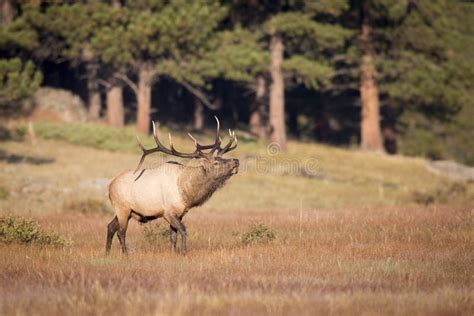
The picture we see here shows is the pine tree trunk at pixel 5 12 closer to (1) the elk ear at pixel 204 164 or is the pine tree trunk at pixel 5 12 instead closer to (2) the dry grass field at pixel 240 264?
(2) the dry grass field at pixel 240 264

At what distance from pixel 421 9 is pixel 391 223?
29.6 meters

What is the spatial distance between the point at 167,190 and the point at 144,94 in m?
25.8

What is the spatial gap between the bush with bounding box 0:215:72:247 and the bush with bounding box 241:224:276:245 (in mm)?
2874

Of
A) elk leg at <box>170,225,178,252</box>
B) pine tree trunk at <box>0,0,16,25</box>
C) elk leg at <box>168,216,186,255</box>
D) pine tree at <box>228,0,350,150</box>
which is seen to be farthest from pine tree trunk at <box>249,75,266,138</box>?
elk leg at <box>168,216,186,255</box>

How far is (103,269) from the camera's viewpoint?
34.3ft

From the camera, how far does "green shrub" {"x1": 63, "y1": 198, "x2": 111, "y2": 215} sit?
21.1 m

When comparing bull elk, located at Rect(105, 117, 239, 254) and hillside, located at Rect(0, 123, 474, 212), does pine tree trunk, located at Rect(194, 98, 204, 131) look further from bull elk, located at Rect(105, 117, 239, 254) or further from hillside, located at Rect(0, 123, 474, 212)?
bull elk, located at Rect(105, 117, 239, 254)

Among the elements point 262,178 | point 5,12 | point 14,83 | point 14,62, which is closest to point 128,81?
point 5,12

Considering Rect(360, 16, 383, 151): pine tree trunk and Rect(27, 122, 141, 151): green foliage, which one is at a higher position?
Rect(360, 16, 383, 151): pine tree trunk

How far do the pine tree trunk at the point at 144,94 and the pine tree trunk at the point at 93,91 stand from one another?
9.96 feet

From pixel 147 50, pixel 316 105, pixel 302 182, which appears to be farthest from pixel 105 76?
pixel 316 105

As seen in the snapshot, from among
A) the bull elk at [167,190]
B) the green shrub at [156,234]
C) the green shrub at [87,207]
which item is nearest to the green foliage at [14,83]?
the green shrub at [87,207]

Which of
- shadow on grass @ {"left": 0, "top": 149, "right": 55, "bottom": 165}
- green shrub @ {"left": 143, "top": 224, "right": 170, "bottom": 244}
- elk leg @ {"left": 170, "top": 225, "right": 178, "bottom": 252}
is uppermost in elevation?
shadow on grass @ {"left": 0, "top": 149, "right": 55, "bottom": 165}

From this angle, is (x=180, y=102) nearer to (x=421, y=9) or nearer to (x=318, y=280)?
(x=421, y=9)
